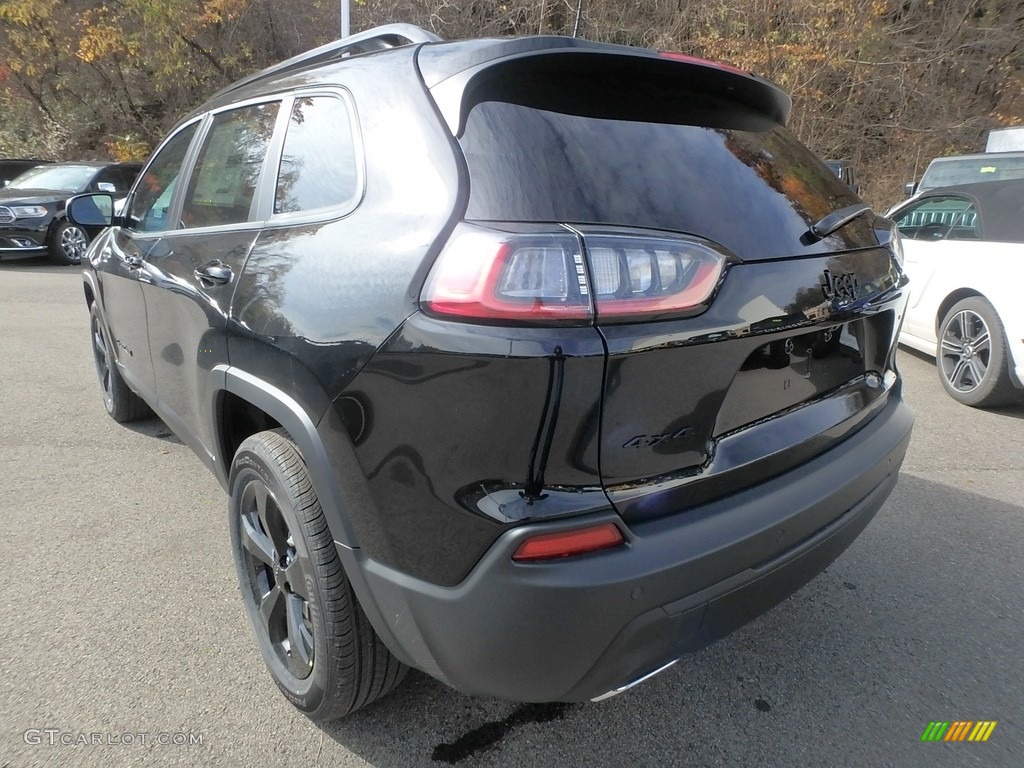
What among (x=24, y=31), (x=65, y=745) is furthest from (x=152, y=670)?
(x=24, y=31)

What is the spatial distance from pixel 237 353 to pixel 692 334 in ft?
4.28

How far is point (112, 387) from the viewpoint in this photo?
4180 millimetres

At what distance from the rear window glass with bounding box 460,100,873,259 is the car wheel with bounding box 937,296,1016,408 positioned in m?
3.41

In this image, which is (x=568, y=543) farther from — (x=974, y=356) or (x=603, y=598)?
(x=974, y=356)

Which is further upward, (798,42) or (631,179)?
(798,42)

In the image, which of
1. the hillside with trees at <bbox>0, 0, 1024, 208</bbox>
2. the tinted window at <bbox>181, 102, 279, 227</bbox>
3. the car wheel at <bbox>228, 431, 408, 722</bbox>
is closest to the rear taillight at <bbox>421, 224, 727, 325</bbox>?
the car wheel at <bbox>228, 431, 408, 722</bbox>

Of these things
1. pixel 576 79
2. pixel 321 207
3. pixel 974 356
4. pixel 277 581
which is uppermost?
pixel 576 79

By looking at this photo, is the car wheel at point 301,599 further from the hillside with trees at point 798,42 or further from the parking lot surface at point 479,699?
the hillside with trees at point 798,42

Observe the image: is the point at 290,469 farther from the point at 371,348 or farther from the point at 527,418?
the point at 527,418

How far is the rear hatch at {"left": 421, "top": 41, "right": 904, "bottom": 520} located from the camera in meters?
1.47

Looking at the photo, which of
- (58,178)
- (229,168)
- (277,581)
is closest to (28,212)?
(58,178)

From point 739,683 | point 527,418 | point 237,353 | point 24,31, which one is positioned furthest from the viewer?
point 24,31

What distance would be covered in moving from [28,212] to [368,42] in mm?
→ 10424

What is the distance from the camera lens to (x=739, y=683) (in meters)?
2.22
